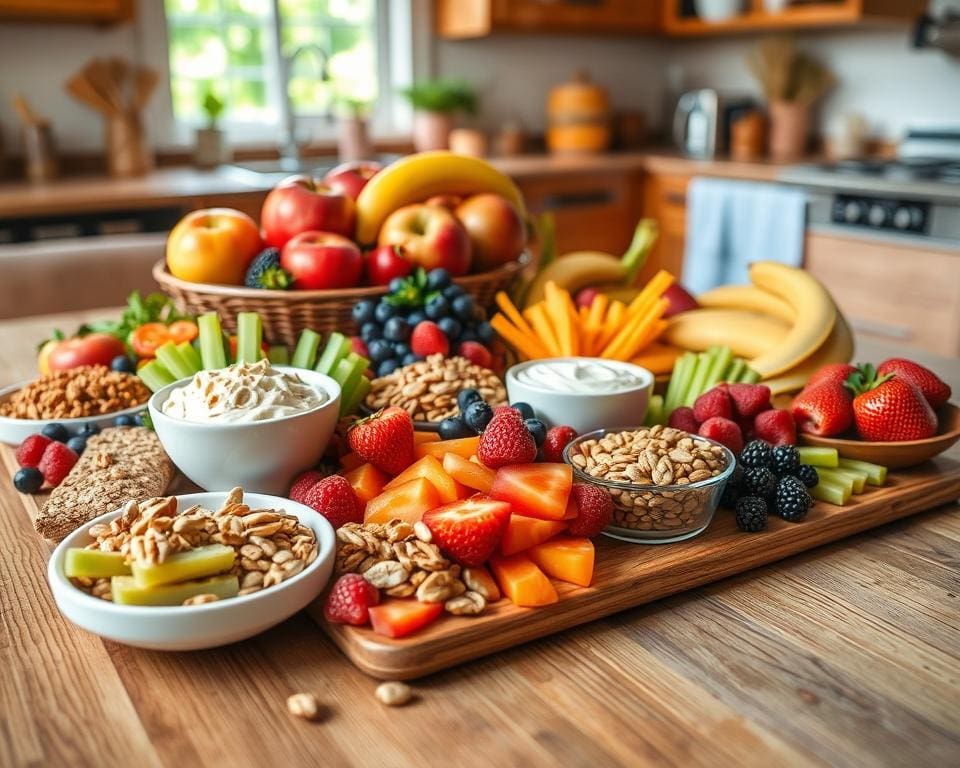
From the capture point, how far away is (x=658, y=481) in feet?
2.96

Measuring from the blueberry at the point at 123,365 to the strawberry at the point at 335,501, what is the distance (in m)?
0.56

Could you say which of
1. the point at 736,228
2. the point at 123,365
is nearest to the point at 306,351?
the point at 123,365

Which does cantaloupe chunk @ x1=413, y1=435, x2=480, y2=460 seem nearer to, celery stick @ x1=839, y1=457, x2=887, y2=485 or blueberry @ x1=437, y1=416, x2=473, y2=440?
blueberry @ x1=437, y1=416, x2=473, y2=440

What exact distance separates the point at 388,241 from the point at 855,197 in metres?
2.26

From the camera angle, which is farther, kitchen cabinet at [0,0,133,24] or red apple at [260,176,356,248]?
kitchen cabinet at [0,0,133,24]

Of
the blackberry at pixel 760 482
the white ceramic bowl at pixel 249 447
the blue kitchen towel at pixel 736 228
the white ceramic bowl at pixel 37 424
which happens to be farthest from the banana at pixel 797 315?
the blue kitchen towel at pixel 736 228

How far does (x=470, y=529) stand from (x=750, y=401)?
0.48 meters

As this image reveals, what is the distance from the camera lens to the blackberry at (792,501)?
0.97 meters

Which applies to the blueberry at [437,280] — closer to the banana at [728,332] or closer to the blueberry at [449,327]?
the blueberry at [449,327]

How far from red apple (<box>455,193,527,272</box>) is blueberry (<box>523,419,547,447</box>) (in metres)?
0.60

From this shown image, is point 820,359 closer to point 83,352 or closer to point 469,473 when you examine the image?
point 469,473

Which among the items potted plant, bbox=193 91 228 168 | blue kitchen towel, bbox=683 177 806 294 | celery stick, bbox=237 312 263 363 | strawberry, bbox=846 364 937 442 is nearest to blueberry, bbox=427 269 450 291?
celery stick, bbox=237 312 263 363

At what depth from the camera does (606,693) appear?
0.73 metres

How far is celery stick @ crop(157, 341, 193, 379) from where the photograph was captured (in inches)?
46.7
